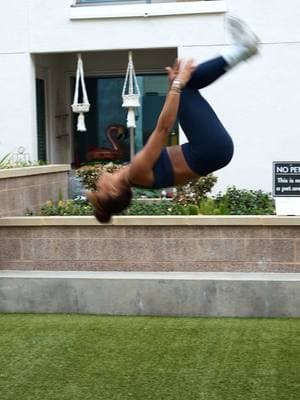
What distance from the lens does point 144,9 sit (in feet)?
42.3

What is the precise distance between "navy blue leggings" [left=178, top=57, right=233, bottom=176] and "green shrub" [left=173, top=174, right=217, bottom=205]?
630 cm

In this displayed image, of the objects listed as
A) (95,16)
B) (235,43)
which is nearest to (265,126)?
(95,16)

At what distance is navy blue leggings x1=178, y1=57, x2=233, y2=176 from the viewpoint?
13.5 ft

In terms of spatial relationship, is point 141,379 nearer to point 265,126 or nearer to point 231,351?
point 231,351

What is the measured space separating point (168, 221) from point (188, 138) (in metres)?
4.64

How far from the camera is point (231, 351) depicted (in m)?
7.41

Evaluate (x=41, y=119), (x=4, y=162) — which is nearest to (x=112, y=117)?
(x=41, y=119)

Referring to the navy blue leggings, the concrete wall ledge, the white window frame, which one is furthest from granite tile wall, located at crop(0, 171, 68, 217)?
the navy blue leggings

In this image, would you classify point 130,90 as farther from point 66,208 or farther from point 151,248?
point 151,248

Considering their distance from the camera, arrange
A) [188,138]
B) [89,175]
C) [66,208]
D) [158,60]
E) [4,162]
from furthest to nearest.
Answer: [158,60] → [4,162] → [89,175] → [66,208] → [188,138]

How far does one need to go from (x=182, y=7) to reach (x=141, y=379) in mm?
7523

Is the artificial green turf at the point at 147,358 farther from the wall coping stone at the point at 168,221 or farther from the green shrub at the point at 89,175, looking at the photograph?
the green shrub at the point at 89,175

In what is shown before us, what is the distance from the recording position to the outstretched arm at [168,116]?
407 centimetres

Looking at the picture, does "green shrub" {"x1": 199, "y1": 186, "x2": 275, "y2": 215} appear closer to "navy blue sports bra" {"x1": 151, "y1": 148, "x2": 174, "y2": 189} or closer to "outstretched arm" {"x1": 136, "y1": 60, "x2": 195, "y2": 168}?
"navy blue sports bra" {"x1": 151, "y1": 148, "x2": 174, "y2": 189}
